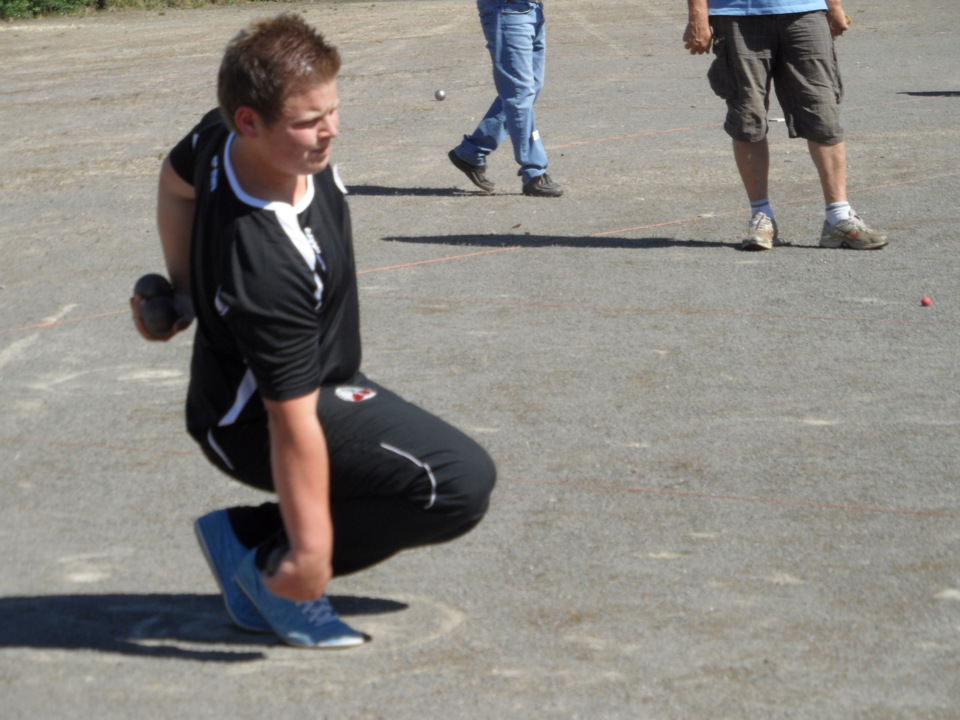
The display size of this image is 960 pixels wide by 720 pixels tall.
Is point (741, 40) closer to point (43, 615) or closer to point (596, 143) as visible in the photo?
point (596, 143)

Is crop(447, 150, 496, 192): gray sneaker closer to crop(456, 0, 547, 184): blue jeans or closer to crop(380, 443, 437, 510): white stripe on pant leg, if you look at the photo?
crop(456, 0, 547, 184): blue jeans

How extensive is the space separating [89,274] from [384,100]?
276 inches

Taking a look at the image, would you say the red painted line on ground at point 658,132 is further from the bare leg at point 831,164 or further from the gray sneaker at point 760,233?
the bare leg at point 831,164

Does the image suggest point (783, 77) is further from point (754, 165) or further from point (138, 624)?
point (138, 624)

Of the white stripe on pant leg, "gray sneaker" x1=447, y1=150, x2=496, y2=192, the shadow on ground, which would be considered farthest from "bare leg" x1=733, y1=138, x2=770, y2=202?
the white stripe on pant leg

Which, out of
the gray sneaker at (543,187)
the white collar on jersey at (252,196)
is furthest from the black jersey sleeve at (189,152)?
the gray sneaker at (543,187)

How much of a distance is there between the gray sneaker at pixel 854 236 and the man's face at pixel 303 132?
15.2ft

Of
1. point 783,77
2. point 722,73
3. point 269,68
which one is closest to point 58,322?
point 722,73

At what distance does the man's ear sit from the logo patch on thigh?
2.11ft

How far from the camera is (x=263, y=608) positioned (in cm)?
325

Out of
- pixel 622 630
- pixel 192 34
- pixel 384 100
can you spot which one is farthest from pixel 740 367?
pixel 192 34

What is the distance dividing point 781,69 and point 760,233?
813 mm

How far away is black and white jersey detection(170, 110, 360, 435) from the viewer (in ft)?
9.27

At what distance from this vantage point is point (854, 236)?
7000 millimetres
